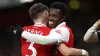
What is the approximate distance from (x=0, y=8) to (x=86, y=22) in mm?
1513

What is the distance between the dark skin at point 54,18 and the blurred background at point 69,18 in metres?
2.92

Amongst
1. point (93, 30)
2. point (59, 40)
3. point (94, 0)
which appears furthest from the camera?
point (94, 0)

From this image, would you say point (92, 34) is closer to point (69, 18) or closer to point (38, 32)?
point (38, 32)

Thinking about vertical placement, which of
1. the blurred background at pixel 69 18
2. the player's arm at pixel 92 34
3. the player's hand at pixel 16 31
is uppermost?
the player's hand at pixel 16 31

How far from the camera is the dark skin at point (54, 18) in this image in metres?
3.66

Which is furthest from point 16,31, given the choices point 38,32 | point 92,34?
point 92,34

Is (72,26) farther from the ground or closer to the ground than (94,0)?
closer to the ground

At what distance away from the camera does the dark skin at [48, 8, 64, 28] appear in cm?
366

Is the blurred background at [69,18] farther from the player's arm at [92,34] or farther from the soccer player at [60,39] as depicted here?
the soccer player at [60,39]

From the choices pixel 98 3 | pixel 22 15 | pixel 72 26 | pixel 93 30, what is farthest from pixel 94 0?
pixel 93 30

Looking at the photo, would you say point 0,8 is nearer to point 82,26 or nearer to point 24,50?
point 82,26

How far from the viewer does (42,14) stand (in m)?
3.63

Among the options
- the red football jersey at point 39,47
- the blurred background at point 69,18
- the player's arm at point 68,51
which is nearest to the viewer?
the player's arm at point 68,51

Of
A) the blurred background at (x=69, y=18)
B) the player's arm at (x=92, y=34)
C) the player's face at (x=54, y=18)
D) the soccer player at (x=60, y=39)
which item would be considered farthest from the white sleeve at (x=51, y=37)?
the blurred background at (x=69, y=18)
